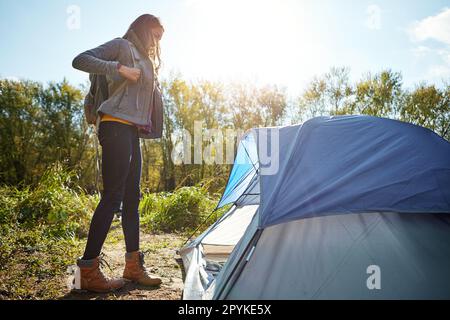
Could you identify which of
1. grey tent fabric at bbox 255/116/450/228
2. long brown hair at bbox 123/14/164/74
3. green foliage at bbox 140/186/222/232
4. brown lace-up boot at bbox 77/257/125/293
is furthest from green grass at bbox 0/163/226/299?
long brown hair at bbox 123/14/164/74

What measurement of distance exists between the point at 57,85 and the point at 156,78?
18061mm

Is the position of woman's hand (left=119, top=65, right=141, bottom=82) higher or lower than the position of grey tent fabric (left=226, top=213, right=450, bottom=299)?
higher

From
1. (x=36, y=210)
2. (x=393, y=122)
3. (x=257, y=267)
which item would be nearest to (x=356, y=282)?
(x=257, y=267)

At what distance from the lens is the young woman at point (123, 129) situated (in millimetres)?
2088

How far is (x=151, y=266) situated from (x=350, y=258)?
1973 millimetres

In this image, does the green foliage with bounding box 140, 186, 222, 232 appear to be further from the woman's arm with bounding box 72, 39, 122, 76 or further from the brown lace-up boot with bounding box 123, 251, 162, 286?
the woman's arm with bounding box 72, 39, 122, 76

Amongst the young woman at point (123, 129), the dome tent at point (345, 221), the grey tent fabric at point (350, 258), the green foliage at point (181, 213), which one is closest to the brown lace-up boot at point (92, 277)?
the young woman at point (123, 129)

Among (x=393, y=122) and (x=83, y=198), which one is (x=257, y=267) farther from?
(x=83, y=198)

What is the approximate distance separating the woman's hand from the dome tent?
964 millimetres

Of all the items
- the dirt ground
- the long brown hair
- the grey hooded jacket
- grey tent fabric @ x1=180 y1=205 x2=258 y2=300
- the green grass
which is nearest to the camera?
the grey hooded jacket

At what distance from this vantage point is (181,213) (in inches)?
223

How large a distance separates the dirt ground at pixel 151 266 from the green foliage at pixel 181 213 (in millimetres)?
484

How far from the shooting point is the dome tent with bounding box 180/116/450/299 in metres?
1.81

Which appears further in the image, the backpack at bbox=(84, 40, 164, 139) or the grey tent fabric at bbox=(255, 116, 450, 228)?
the backpack at bbox=(84, 40, 164, 139)
